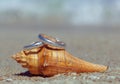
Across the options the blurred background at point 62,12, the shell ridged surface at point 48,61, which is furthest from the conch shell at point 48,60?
the blurred background at point 62,12

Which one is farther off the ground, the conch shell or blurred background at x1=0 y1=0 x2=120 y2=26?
blurred background at x1=0 y1=0 x2=120 y2=26

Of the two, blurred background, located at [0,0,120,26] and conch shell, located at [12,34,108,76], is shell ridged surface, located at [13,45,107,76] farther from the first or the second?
blurred background, located at [0,0,120,26]

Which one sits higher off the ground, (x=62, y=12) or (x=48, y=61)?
(x=62, y=12)

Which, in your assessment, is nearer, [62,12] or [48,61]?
[48,61]

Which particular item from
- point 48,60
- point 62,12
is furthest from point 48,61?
point 62,12

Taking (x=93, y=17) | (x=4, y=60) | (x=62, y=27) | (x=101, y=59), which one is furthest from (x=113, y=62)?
(x=93, y=17)

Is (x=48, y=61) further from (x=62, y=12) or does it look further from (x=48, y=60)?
(x=62, y=12)

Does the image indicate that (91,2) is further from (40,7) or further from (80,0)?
(40,7)

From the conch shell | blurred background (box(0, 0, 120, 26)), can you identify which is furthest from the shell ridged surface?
blurred background (box(0, 0, 120, 26))

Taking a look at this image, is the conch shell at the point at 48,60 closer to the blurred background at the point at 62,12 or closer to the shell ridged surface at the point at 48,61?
the shell ridged surface at the point at 48,61
